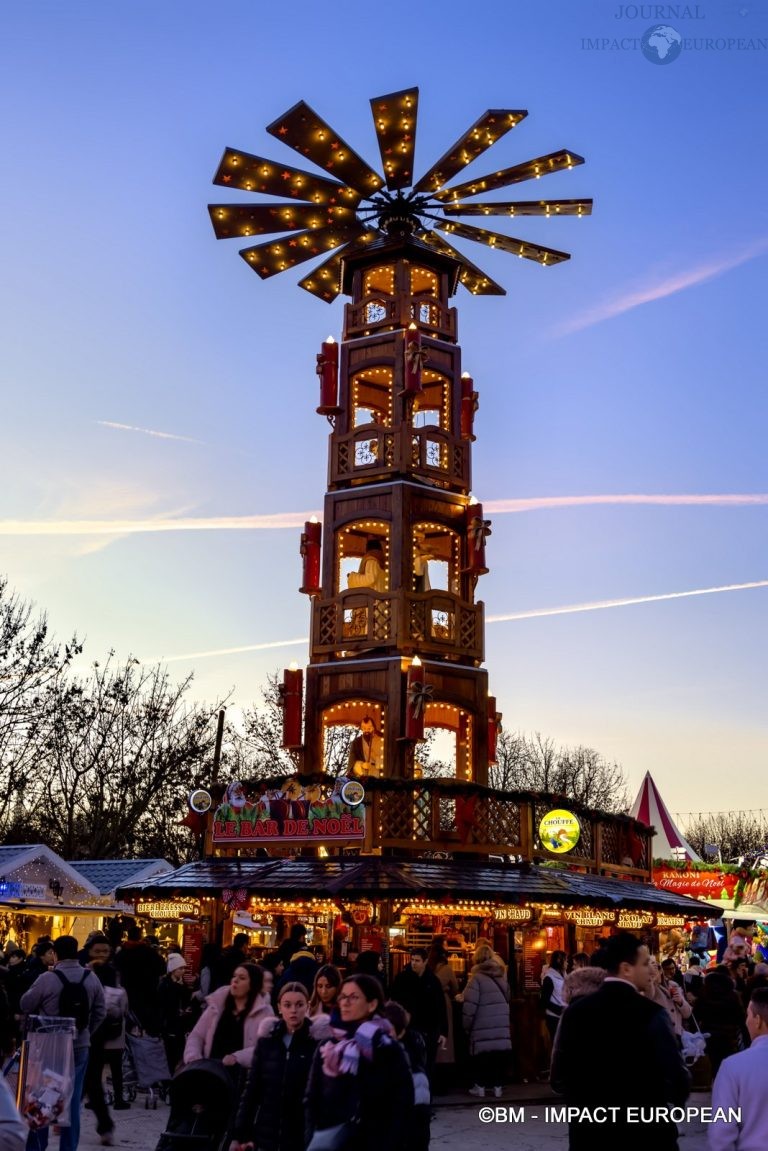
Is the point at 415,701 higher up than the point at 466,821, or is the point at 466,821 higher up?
the point at 415,701

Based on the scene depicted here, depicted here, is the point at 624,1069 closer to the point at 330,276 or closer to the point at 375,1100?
the point at 375,1100

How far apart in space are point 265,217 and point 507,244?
5.76 metres

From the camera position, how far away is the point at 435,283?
2850 centimetres

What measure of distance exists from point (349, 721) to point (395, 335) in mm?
8423

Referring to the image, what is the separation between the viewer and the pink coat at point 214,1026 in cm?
820

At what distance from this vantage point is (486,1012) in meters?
16.0

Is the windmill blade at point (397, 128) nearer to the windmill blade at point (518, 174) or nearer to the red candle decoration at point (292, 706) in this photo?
the windmill blade at point (518, 174)

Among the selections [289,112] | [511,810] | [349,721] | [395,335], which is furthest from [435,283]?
[511,810]

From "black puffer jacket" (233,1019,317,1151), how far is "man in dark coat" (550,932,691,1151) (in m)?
1.76

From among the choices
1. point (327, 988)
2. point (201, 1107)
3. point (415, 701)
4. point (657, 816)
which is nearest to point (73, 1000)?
point (201, 1107)

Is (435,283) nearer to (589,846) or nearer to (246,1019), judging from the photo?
(589,846)

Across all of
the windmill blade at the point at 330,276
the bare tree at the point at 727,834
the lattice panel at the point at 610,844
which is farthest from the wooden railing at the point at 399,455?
the bare tree at the point at 727,834

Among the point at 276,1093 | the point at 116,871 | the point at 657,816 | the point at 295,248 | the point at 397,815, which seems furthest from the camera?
the point at 657,816

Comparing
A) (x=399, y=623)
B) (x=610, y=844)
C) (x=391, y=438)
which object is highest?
(x=391, y=438)
